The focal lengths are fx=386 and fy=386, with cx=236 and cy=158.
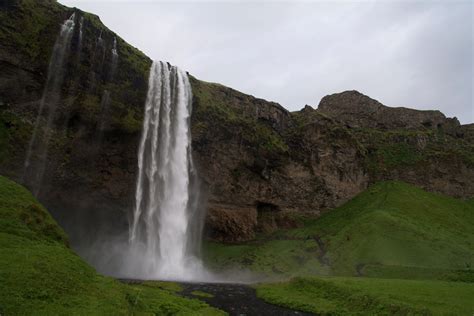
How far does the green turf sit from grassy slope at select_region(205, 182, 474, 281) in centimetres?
1138

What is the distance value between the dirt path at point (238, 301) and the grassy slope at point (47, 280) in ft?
7.05

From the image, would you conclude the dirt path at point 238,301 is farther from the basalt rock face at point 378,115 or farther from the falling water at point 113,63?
the basalt rock face at point 378,115

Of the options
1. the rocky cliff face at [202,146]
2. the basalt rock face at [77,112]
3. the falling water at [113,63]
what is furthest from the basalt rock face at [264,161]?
the falling water at [113,63]

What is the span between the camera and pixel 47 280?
18250 millimetres

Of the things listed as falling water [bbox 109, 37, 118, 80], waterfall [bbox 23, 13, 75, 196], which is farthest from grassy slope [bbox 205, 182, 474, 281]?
falling water [bbox 109, 37, 118, 80]

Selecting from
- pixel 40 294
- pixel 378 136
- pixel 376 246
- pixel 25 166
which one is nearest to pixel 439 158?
pixel 378 136

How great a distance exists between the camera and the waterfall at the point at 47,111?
4672cm

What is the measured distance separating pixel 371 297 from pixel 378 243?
26.5 metres

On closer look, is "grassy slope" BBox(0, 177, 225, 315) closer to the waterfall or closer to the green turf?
the green turf

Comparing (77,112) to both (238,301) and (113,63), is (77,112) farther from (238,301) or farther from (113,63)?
(238,301)

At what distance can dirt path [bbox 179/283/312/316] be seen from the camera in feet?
82.2

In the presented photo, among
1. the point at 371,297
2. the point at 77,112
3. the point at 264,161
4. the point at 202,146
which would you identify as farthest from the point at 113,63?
the point at 371,297

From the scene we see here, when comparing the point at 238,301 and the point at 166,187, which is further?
the point at 166,187

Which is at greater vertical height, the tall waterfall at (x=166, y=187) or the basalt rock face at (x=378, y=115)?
the basalt rock face at (x=378, y=115)
